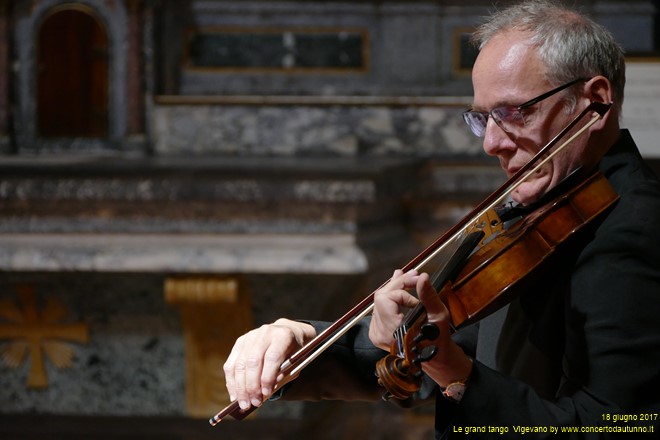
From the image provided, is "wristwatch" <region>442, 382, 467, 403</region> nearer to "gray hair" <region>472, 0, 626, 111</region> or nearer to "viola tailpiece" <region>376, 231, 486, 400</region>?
"viola tailpiece" <region>376, 231, 486, 400</region>

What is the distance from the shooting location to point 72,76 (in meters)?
4.72

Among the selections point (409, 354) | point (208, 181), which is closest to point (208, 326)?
point (208, 181)

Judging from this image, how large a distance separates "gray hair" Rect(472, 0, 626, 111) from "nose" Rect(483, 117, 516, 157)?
0.11 meters

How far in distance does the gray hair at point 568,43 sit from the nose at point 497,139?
113 mm

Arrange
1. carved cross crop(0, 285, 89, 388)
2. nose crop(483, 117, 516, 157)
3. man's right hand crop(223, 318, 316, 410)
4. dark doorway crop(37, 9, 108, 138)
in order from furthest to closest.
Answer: dark doorway crop(37, 9, 108, 138)
carved cross crop(0, 285, 89, 388)
nose crop(483, 117, 516, 157)
man's right hand crop(223, 318, 316, 410)

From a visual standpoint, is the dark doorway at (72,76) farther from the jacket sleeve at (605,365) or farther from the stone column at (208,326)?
the jacket sleeve at (605,365)


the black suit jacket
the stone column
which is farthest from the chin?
the stone column

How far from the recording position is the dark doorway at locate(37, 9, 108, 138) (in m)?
4.66

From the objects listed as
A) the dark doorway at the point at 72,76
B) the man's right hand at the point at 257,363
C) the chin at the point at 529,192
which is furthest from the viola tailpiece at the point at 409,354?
the dark doorway at the point at 72,76

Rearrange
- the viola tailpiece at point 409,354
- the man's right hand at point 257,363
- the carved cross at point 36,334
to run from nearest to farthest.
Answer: the viola tailpiece at point 409,354
the man's right hand at point 257,363
the carved cross at point 36,334

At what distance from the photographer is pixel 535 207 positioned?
1.61 metres

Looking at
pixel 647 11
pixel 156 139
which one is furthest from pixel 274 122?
pixel 647 11

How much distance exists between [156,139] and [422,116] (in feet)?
3.60

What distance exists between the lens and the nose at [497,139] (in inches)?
65.9
